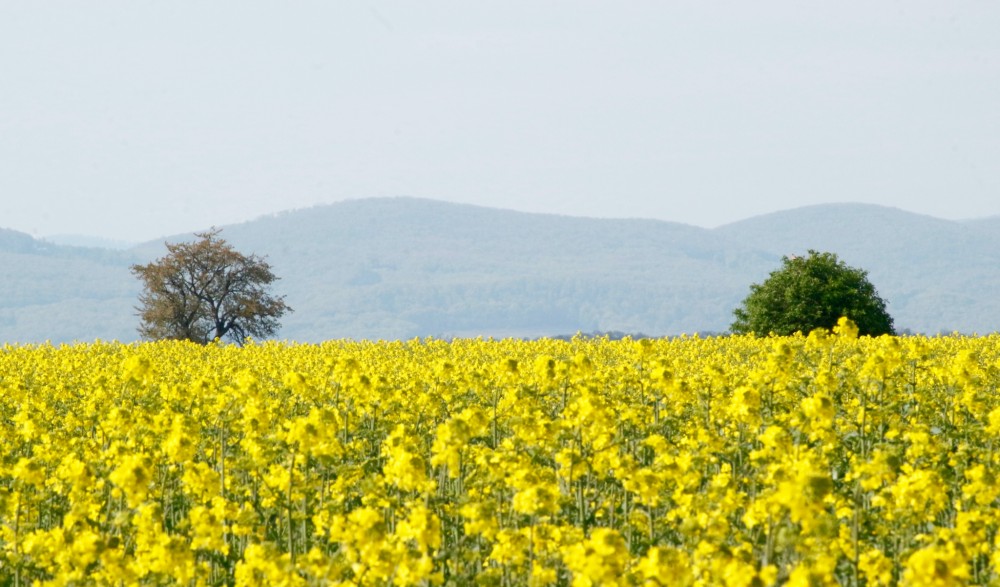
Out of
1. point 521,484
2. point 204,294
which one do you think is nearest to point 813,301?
point 204,294

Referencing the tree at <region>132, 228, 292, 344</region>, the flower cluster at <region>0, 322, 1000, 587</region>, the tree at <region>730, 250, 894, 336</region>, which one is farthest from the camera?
the tree at <region>132, 228, 292, 344</region>

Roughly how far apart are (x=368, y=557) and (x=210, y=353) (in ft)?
95.3

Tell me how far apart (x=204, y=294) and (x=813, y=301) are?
36.4 metres

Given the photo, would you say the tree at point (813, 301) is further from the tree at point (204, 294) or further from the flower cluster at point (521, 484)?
the tree at point (204, 294)

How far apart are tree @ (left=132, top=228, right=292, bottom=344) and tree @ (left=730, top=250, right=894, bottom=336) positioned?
30.6 m

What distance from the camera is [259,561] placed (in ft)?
28.3

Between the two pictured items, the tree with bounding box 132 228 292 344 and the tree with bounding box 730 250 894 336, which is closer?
the tree with bounding box 730 250 894 336

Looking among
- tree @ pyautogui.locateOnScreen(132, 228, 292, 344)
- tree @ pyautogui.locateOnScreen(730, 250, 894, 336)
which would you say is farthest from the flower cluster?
tree @ pyautogui.locateOnScreen(132, 228, 292, 344)

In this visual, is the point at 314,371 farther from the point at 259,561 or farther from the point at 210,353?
the point at 259,561

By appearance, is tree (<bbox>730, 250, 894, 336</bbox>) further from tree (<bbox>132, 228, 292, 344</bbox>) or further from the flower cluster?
tree (<bbox>132, 228, 292, 344</bbox>)

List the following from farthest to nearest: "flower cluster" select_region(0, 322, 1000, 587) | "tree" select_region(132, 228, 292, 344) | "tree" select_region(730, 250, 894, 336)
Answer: "tree" select_region(132, 228, 292, 344)
"tree" select_region(730, 250, 894, 336)
"flower cluster" select_region(0, 322, 1000, 587)

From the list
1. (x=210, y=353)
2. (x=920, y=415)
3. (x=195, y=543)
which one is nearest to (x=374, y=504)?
(x=195, y=543)

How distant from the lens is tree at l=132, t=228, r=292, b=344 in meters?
72.4

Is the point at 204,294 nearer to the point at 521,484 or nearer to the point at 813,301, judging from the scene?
the point at 813,301
